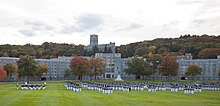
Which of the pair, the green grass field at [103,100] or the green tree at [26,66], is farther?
the green tree at [26,66]

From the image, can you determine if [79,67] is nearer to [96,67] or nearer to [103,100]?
[96,67]

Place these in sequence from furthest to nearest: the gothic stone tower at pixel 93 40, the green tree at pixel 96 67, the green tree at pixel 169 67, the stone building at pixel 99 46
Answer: the gothic stone tower at pixel 93 40 < the stone building at pixel 99 46 < the green tree at pixel 96 67 < the green tree at pixel 169 67

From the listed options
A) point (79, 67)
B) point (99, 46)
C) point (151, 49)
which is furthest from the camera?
point (99, 46)

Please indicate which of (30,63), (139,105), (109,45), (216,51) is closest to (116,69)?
(109,45)

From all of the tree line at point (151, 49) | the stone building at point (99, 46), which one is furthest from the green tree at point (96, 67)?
the stone building at point (99, 46)

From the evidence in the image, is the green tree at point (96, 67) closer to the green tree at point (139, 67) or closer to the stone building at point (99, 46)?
the green tree at point (139, 67)

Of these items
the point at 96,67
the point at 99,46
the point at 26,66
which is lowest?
the point at 26,66

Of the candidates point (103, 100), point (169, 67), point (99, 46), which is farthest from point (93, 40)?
point (103, 100)

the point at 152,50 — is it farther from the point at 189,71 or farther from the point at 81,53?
the point at 189,71

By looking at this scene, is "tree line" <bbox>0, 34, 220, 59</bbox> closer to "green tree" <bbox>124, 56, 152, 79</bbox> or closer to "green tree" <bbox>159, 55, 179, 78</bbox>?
"green tree" <bbox>124, 56, 152, 79</bbox>

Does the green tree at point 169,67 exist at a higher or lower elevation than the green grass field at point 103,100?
higher

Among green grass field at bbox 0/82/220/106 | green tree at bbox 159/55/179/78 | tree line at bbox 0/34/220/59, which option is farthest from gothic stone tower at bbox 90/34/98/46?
green grass field at bbox 0/82/220/106

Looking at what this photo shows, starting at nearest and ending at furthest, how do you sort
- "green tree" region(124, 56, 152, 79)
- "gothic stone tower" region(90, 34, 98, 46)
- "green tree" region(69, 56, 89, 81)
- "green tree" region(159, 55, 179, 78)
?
"green tree" region(69, 56, 89, 81) < "green tree" region(159, 55, 179, 78) < "green tree" region(124, 56, 152, 79) < "gothic stone tower" region(90, 34, 98, 46)

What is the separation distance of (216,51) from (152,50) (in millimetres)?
31730
